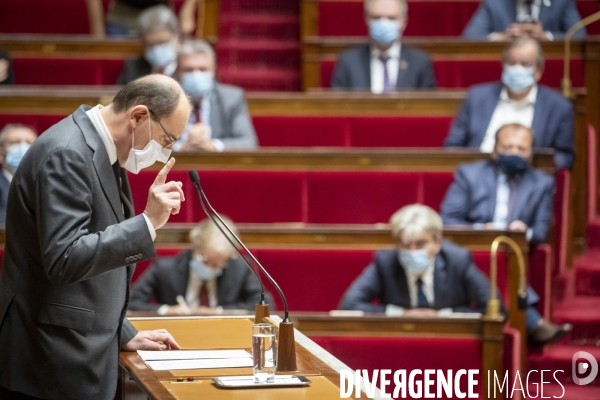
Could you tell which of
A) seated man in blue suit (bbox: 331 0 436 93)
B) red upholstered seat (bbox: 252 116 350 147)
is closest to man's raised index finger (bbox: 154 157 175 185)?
red upholstered seat (bbox: 252 116 350 147)

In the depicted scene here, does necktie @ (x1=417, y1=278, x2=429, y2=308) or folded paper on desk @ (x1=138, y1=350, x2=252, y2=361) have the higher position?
folded paper on desk @ (x1=138, y1=350, x2=252, y2=361)

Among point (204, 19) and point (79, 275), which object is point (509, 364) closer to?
point (79, 275)

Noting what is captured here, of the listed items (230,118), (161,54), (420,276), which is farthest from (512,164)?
(161,54)

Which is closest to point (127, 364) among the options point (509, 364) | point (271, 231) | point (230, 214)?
point (509, 364)

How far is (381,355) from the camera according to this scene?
5.43 feet

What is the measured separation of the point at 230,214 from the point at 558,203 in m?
0.74

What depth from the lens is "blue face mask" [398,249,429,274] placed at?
192 cm

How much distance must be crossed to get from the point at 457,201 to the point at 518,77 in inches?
16.3

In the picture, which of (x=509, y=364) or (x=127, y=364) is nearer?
(x=127, y=364)

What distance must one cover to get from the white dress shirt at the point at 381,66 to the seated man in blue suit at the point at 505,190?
539 millimetres

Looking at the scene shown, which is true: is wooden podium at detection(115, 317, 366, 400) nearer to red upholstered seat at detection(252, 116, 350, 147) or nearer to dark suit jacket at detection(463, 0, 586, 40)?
red upholstered seat at detection(252, 116, 350, 147)

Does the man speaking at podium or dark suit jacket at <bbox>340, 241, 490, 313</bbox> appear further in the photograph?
dark suit jacket at <bbox>340, 241, 490, 313</bbox>

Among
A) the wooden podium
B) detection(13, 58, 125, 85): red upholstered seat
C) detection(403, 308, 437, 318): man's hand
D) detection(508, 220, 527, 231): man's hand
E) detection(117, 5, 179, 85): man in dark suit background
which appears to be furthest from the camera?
detection(13, 58, 125, 85): red upholstered seat

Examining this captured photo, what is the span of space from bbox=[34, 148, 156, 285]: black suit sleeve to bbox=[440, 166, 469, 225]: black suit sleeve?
130 centimetres
